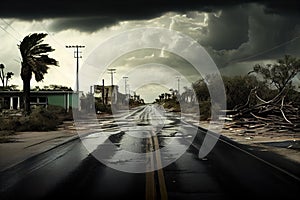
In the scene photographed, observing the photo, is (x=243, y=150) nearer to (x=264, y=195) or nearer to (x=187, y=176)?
(x=187, y=176)

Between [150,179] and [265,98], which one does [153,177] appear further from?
[265,98]

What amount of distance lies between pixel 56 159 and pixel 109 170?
9.81ft

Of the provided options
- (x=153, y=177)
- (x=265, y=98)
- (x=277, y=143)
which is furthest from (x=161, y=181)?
(x=265, y=98)

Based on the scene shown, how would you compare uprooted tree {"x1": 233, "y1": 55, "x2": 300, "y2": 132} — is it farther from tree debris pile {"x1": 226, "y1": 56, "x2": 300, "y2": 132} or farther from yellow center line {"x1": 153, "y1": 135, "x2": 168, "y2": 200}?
yellow center line {"x1": 153, "y1": 135, "x2": 168, "y2": 200}

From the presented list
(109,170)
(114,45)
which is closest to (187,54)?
(114,45)

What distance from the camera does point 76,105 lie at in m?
69.2

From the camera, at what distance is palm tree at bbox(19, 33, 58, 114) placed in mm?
35781

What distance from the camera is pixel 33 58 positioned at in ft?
118

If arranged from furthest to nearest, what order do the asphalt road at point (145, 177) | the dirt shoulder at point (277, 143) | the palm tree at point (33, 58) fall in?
the palm tree at point (33, 58), the dirt shoulder at point (277, 143), the asphalt road at point (145, 177)

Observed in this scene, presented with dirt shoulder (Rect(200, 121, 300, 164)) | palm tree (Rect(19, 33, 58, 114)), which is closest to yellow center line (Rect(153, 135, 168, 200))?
dirt shoulder (Rect(200, 121, 300, 164))

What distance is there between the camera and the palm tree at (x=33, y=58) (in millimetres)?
35781

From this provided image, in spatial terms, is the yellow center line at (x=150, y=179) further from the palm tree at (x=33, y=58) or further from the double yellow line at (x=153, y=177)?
the palm tree at (x=33, y=58)

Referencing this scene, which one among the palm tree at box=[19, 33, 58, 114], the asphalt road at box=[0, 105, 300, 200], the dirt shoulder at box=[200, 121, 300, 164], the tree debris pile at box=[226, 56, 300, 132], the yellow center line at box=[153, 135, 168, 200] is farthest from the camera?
the palm tree at box=[19, 33, 58, 114]

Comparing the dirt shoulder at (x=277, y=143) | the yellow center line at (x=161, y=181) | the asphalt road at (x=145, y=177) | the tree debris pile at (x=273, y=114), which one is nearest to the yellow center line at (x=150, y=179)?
the asphalt road at (x=145, y=177)
